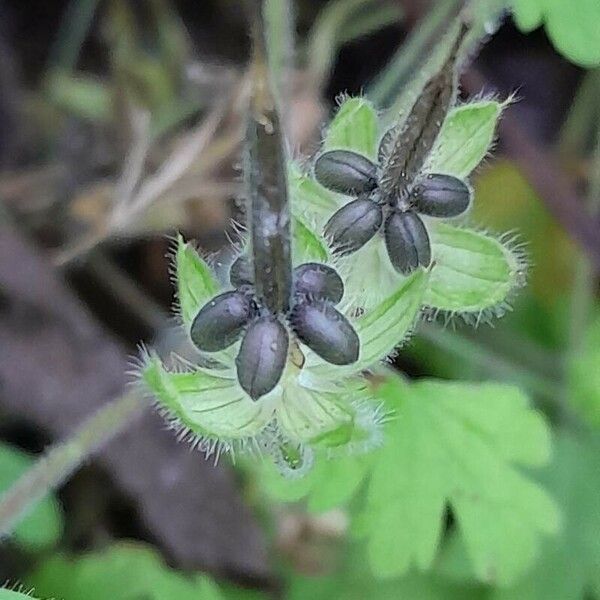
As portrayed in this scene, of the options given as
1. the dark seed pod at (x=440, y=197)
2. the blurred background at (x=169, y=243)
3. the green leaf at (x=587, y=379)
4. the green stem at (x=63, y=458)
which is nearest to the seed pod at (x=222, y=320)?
the dark seed pod at (x=440, y=197)

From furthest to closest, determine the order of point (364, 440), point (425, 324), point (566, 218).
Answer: point (425, 324), point (566, 218), point (364, 440)

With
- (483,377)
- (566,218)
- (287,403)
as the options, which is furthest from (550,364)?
(287,403)

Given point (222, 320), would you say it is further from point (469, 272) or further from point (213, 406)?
point (469, 272)

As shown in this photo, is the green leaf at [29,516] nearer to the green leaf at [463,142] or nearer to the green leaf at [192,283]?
the green leaf at [192,283]

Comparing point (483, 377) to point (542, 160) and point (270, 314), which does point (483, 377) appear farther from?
point (270, 314)

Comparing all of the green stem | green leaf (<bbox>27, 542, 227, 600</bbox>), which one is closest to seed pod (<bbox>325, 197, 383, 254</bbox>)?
the green stem

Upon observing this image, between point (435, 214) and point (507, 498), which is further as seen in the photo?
point (507, 498)
